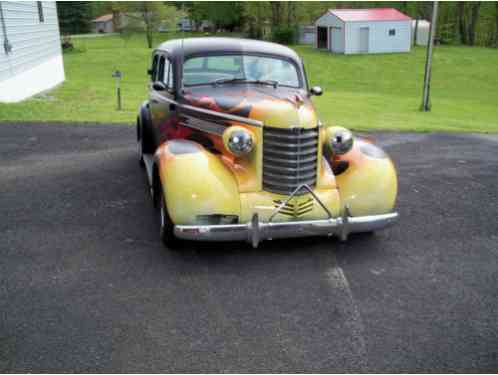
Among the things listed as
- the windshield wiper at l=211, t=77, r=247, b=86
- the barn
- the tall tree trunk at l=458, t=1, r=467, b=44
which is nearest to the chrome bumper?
the windshield wiper at l=211, t=77, r=247, b=86

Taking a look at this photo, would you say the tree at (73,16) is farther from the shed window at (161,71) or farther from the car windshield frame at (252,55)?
the car windshield frame at (252,55)

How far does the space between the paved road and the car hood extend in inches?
54.7

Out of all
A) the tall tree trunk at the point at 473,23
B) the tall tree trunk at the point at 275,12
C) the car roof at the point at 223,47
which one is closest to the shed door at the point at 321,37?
the tall tree trunk at the point at 275,12

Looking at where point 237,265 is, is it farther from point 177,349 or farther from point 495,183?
point 495,183

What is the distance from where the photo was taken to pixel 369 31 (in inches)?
1719

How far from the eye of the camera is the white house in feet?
51.4

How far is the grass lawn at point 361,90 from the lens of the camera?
14609 millimetres

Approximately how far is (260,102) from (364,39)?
41.5 m

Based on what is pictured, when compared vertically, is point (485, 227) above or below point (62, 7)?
below

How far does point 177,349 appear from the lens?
3.63m

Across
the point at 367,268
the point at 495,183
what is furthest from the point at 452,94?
the point at 367,268

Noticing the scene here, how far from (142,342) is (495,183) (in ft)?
21.6

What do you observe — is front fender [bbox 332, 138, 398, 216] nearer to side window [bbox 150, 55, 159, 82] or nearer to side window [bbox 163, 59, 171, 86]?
side window [bbox 163, 59, 171, 86]

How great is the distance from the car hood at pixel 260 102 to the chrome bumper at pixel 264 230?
3.42ft
